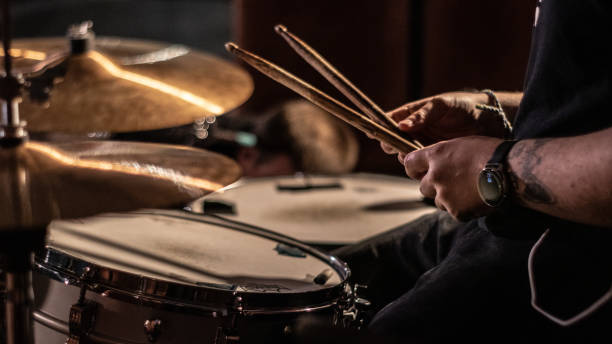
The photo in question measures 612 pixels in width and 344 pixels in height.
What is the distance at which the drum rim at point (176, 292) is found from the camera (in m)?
0.79

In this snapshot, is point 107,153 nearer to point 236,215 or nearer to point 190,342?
point 190,342

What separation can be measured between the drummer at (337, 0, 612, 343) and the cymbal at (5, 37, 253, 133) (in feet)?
1.50

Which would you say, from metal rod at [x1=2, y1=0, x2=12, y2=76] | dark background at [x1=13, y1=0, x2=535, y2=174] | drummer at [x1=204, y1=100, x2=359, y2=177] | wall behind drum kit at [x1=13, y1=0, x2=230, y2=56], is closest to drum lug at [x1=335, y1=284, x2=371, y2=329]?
metal rod at [x1=2, y1=0, x2=12, y2=76]

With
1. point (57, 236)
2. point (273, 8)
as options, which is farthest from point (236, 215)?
point (273, 8)

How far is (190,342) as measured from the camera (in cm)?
81

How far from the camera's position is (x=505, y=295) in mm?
733

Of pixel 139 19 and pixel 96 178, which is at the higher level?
pixel 139 19

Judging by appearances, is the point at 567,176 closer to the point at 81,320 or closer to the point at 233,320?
the point at 233,320

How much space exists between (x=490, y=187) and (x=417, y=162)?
10 centimetres

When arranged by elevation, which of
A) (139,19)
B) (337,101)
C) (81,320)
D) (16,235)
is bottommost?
(81,320)

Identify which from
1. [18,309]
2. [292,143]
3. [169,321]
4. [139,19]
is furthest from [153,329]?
[139,19]

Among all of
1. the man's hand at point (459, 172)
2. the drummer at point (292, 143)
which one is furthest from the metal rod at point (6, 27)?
the drummer at point (292, 143)

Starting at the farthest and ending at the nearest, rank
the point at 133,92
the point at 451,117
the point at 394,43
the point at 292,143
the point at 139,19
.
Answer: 1. the point at 139,19
2. the point at 394,43
3. the point at 292,143
4. the point at 133,92
5. the point at 451,117

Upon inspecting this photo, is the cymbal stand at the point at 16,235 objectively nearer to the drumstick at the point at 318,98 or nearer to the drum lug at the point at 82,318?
the drum lug at the point at 82,318
